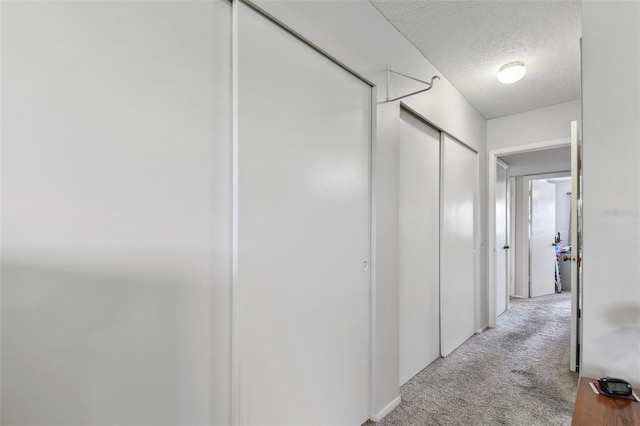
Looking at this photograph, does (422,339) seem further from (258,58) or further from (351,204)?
(258,58)

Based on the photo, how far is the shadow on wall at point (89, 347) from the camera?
77 centimetres

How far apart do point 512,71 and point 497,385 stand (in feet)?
8.11

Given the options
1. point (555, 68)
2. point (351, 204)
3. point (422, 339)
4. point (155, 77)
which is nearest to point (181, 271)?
point (155, 77)

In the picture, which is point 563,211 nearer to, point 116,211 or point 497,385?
point 497,385

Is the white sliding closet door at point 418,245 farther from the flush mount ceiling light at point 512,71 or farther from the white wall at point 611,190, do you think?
the white wall at point 611,190

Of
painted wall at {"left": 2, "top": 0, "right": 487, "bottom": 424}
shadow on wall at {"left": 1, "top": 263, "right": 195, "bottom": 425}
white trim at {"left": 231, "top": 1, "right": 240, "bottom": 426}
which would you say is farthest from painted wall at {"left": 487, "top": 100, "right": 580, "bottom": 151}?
shadow on wall at {"left": 1, "top": 263, "right": 195, "bottom": 425}

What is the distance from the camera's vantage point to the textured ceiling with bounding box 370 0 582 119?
192cm

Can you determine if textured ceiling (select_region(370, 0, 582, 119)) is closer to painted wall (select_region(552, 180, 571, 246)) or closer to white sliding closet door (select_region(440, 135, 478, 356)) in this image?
white sliding closet door (select_region(440, 135, 478, 356))

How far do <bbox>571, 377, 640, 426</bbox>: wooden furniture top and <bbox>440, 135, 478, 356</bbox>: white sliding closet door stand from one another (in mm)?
1930

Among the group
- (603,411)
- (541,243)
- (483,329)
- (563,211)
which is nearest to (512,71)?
(603,411)

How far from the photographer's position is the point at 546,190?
18.9 feet

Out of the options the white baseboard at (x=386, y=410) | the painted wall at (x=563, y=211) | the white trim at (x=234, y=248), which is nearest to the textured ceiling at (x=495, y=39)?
the white trim at (x=234, y=248)

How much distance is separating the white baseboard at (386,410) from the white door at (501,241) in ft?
8.99

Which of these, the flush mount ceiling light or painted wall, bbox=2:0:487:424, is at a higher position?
the flush mount ceiling light
